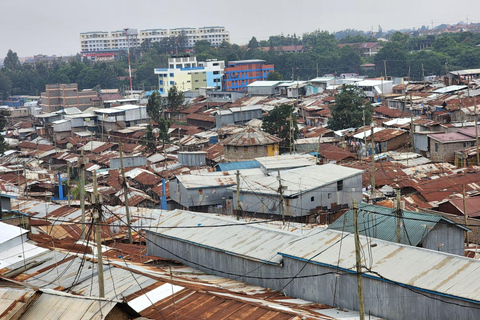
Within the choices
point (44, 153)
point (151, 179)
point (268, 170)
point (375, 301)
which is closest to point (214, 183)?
point (268, 170)

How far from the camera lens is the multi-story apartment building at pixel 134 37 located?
6452 inches

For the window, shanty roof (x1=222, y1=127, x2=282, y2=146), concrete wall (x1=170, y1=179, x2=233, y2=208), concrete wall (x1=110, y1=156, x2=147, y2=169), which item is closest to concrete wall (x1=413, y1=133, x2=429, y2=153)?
shanty roof (x1=222, y1=127, x2=282, y2=146)

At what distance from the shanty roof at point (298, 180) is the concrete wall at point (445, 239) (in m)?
7.47

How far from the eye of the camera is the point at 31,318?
11070mm

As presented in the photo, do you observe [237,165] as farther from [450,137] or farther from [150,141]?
[150,141]

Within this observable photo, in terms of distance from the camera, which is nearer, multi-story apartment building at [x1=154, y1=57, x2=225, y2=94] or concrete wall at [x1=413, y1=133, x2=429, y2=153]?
concrete wall at [x1=413, y1=133, x2=429, y2=153]

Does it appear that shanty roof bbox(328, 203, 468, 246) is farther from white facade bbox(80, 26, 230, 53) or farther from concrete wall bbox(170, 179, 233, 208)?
white facade bbox(80, 26, 230, 53)

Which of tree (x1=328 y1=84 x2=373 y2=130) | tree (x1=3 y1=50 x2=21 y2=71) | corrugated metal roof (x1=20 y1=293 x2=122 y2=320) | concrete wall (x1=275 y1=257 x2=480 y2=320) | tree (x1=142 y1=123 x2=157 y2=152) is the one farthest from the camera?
tree (x1=3 y1=50 x2=21 y2=71)

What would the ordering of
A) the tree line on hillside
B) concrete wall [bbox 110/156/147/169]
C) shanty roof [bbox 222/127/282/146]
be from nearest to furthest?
shanty roof [bbox 222/127/282/146] → concrete wall [bbox 110/156/147/169] → the tree line on hillside

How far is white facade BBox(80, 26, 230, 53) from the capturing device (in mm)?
163875

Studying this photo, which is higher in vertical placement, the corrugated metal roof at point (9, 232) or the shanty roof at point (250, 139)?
the shanty roof at point (250, 139)

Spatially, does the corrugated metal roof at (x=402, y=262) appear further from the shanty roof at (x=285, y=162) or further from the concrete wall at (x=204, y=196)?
the shanty roof at (x=285, y=162)

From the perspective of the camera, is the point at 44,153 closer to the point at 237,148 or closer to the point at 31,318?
the point at 237,148

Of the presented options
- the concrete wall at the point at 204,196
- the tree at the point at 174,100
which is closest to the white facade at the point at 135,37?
the tree at the point at 174,100
